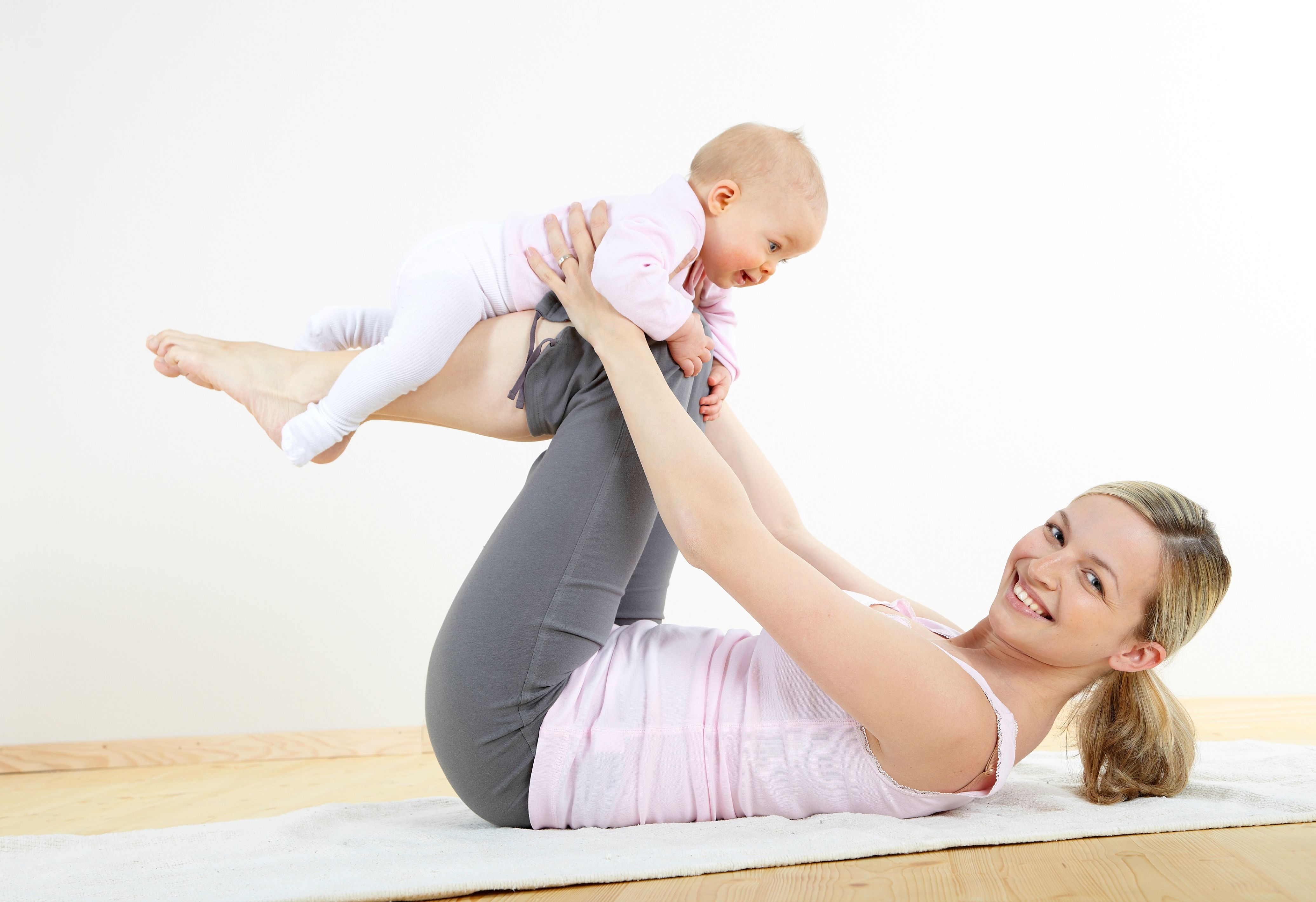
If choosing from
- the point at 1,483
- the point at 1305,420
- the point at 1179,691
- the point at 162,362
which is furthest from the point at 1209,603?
the point at 1,483

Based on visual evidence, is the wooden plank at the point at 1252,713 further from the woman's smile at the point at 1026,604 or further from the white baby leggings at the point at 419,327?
the white baby leggings at the point at 419,327

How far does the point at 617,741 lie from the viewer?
1.20m

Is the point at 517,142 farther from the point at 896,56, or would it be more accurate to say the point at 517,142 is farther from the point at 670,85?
the point at 896,56

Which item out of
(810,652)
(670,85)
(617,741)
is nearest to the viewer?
(810,652)

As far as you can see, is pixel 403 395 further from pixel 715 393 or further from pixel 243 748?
pixel 243 748

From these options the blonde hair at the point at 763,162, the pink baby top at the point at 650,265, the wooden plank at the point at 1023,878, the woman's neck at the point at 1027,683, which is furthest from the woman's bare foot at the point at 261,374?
the woman's neck at the point at 1027,683

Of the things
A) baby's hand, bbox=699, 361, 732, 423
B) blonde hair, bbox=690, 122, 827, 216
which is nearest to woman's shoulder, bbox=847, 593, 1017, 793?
baby's hand, bbox=699, 361, 732, 423

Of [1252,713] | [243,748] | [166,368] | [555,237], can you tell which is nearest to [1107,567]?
[555,237]

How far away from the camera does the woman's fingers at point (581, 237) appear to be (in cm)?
136

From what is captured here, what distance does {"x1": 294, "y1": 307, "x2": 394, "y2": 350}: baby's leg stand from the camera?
160 cm

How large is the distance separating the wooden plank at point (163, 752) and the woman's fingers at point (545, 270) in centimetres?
177

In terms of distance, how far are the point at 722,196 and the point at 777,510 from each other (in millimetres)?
553

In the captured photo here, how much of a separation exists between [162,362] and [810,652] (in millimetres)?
1119

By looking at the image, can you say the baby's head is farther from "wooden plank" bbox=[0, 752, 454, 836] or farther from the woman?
"wooden plank" bbox=[0, 752, 454, 836]
